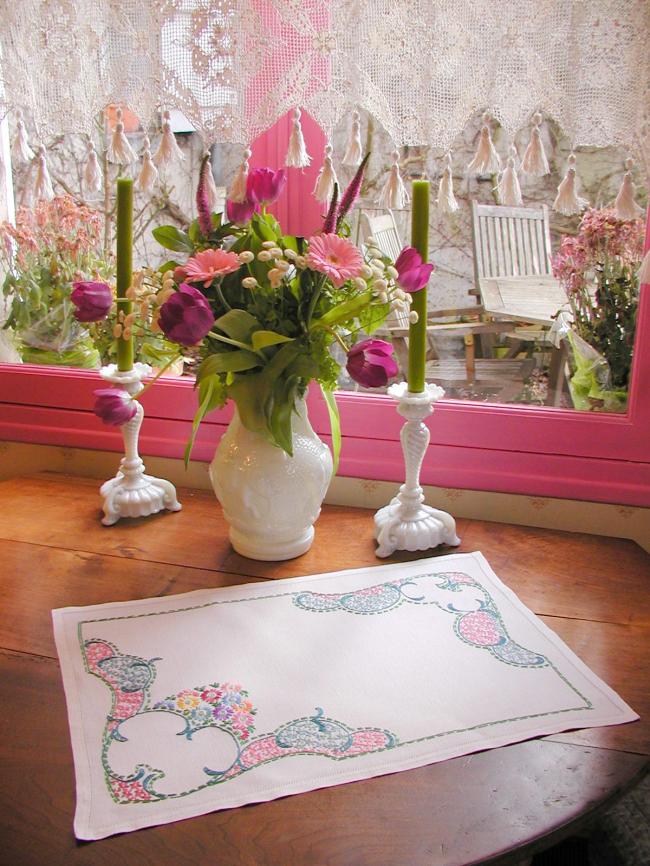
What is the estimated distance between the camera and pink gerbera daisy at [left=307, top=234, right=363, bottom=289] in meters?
1.04

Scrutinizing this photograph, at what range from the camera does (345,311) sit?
111cm

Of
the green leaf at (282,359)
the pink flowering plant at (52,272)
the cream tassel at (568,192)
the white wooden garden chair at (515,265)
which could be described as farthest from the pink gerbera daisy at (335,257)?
the pink flowering plant at (52,272)

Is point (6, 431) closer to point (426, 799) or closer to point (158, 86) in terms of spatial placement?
point (158, 86)

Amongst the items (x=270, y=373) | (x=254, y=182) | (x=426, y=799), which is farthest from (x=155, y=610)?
(x=254, y=182)

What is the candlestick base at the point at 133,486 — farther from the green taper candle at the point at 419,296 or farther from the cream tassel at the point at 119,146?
the green taper candle at the point at 419,296

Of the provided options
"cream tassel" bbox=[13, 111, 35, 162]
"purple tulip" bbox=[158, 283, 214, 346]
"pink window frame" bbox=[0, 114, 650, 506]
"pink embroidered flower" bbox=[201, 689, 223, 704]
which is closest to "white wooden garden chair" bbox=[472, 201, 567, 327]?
"pink window frame" bbox=[0, 114, 650, 506]

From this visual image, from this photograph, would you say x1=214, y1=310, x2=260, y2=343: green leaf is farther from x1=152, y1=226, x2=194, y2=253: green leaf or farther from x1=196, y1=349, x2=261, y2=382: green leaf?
x1=152, y1=226, x2=194, y2=253: green leaf

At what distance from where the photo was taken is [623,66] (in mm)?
1114

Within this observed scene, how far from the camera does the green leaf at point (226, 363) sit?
1089 millimetres

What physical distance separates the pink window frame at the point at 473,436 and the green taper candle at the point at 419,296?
0.77 ft

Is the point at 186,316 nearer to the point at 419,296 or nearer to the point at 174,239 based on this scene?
the point at 174,239

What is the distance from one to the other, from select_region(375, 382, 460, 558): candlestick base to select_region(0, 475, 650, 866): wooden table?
30 millimetres

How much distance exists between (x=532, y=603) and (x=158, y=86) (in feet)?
2.94

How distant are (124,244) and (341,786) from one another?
0.85 m
